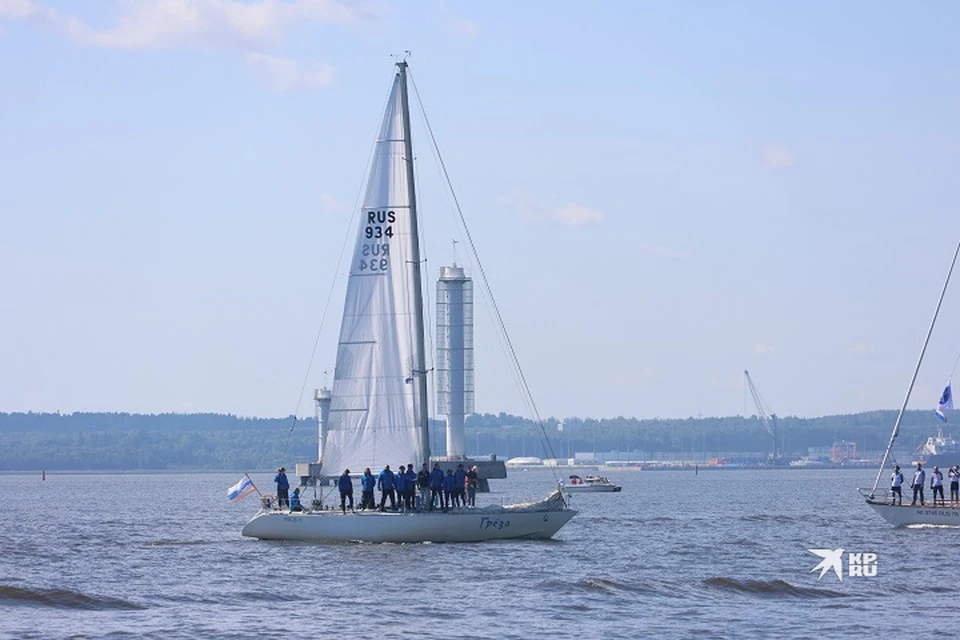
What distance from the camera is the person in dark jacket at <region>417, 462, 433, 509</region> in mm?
43094

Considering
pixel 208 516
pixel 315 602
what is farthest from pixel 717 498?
pixel 315 602

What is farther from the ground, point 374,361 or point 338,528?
point 374,361

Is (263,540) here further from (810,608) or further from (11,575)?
(810,608)

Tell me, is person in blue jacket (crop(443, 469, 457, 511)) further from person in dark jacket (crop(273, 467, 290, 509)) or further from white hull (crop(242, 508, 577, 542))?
person in dark jacket (crop(273, 467, 290, 509))

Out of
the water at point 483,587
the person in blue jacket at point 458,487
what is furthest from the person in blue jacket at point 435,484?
the water at point 483,587

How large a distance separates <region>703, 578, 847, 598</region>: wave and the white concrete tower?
84057 millimetres

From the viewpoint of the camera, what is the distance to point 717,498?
9500cm

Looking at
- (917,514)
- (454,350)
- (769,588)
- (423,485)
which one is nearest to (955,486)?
(917,514)

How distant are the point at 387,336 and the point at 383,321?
0.41 meters

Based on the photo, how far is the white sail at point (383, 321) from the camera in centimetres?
4444

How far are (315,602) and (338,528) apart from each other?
923 cm

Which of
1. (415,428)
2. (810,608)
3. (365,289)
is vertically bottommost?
(810,608)

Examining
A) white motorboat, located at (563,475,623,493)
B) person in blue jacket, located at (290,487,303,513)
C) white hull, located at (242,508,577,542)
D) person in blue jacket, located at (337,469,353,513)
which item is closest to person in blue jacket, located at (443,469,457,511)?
white hull, located at (242,508,577,542)

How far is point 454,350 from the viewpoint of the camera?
119625 mm
